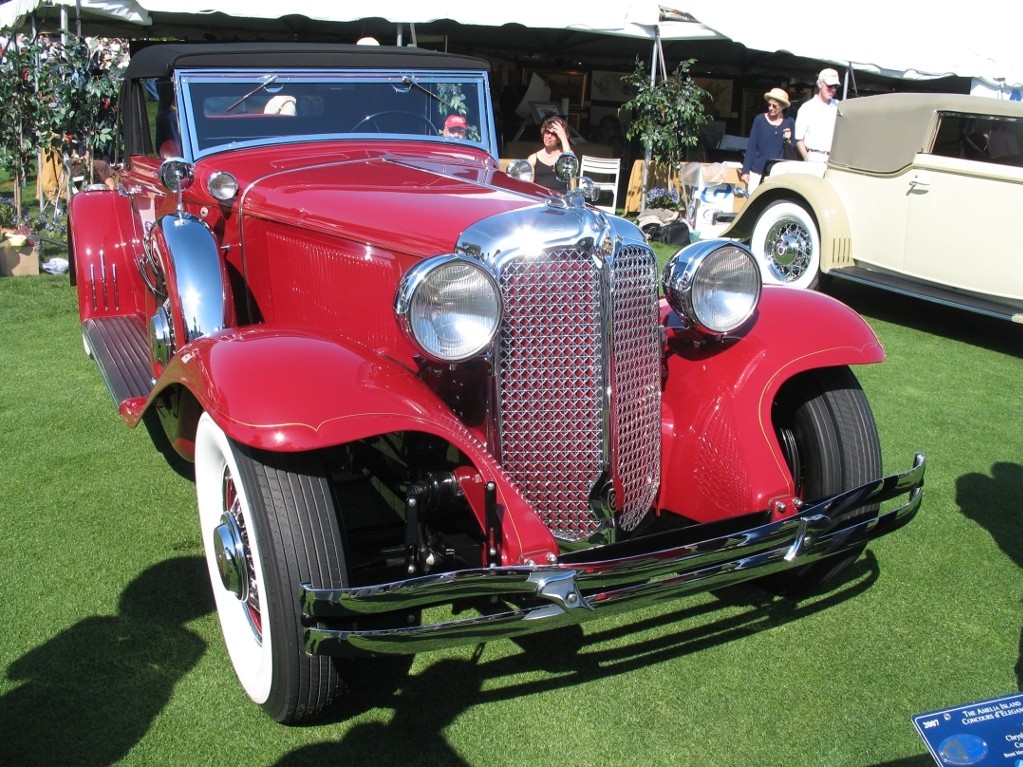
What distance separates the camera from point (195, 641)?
2762 mm

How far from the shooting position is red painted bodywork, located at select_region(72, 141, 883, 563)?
7.31 ft

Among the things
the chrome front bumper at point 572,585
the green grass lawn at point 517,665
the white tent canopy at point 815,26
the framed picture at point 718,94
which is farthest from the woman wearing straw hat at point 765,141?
the chrome front bumper at point 572,585

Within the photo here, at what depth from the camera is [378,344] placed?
2773mm

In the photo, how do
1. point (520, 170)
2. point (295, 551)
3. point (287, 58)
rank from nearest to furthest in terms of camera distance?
point (295, 551) < point (287, 58) < point (520, 170)

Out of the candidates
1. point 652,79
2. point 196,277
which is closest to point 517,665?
point 196,277

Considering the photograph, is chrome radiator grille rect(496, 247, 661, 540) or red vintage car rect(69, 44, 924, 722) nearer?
red vintage car rect(69, 44, 924, 722)

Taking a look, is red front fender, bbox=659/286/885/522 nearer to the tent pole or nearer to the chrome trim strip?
the chrome trim strip

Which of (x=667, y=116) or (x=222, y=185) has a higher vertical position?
(x=222, y=185)

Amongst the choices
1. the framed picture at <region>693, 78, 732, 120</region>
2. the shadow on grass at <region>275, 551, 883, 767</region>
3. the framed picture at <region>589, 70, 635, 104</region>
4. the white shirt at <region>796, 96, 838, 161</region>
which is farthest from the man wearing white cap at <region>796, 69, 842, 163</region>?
the shadow on grass at <region>275, 551, 883, 767</region>

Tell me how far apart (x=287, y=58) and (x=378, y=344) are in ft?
5.16

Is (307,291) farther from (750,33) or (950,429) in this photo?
(750,33)

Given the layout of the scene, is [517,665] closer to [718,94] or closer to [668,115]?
[668,115]

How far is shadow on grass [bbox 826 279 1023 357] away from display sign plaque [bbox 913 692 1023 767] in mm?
5311

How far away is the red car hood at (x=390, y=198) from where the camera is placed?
262 cm
